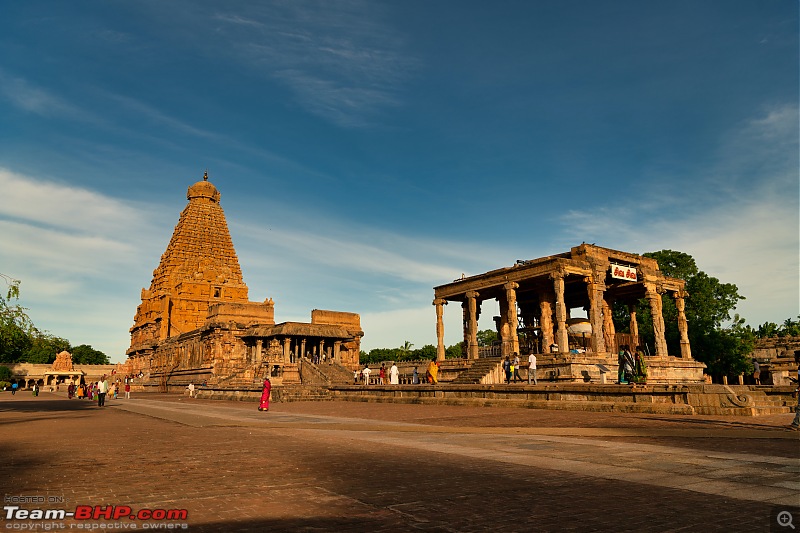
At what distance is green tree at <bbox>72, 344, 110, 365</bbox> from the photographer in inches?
5925

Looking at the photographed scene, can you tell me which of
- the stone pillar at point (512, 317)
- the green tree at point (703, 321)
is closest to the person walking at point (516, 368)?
the stone pillar at point (512, 317)

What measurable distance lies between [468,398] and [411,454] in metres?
15.6

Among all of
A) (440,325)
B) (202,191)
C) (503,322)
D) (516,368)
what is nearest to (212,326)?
(440,325)

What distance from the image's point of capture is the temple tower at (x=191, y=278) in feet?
279

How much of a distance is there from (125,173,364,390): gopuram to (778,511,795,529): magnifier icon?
44.0m

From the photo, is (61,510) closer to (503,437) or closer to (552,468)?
(552,468)

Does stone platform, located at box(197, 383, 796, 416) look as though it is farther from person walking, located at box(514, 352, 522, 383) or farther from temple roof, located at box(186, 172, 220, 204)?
temple roof, located at box(186, 172, 220, 204)

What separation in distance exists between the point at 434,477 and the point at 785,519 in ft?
13.5

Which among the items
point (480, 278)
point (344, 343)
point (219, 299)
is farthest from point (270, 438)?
point (219, 299)

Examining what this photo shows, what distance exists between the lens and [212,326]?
56.7 meters

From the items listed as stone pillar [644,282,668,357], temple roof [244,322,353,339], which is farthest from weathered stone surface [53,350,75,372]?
stone pillar [644,282,668,357]

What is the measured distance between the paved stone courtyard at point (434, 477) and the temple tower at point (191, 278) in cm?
7493

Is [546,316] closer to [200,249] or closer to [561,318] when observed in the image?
[561,318]

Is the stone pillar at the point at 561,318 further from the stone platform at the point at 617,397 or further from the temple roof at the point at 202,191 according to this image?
the temple roof at the point at 202,191
